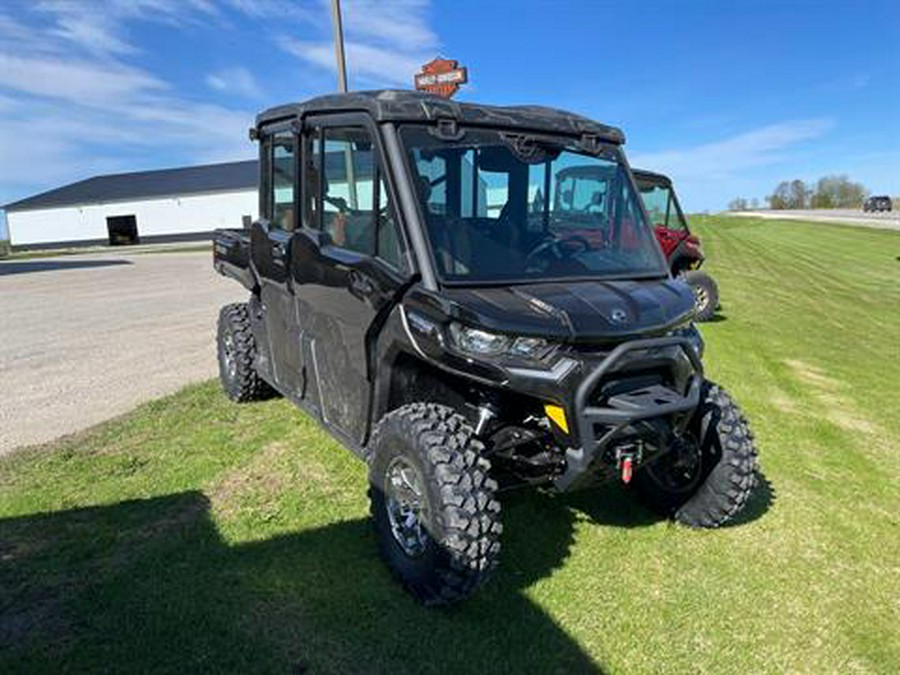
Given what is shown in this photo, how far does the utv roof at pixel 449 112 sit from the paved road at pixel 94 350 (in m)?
3.72

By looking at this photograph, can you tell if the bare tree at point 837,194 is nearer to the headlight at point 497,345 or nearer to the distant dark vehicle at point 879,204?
the distant dark vehicle at point 879,204

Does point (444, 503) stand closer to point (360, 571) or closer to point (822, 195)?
point (360, 571)

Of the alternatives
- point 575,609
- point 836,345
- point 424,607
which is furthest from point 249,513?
point 836,345

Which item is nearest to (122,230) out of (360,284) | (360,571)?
(360,284)

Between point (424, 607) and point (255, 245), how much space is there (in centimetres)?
307

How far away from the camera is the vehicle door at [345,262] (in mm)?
3574

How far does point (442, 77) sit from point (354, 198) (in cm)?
1177

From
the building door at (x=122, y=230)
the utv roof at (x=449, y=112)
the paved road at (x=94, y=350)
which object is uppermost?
the utv roof at (x=449, y=112)

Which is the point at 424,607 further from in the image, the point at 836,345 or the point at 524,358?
the point at 836,345

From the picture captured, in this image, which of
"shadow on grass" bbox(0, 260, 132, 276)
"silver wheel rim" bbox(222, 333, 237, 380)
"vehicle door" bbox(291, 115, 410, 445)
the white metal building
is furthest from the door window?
the white metal building

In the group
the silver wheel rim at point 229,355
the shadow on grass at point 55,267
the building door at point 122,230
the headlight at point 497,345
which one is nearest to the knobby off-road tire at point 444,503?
the headlight at point 497,345

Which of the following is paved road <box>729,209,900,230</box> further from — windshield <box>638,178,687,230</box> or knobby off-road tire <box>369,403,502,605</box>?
knobby off-road tire <box>369,403,502,605</box>

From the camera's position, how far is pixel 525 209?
3863mm

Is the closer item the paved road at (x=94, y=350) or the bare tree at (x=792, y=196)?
the paved road at (x=94, y=350)
